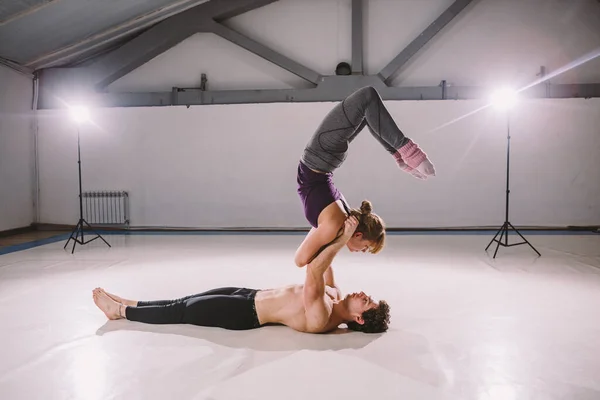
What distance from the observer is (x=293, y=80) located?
23.9 feet

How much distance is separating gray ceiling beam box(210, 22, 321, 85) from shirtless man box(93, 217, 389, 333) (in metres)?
5.06

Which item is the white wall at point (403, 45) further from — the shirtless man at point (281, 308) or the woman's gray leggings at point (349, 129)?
the shirtless man at point (281, 308)

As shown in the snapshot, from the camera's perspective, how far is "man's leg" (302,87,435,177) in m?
2.05

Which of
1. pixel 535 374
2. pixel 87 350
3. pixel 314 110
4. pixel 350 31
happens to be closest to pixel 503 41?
pixel 350 31

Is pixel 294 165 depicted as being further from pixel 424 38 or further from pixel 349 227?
pixel 349 227

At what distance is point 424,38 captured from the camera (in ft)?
22.9

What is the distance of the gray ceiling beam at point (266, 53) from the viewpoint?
7082 millimetres

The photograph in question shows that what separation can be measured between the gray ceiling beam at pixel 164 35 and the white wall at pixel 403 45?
0.16 m

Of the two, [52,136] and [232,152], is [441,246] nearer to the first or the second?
[232,152]

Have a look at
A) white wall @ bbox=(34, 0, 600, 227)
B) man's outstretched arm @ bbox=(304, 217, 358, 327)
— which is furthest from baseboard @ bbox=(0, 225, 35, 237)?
man's outstretched arm @ bbox=(304, 217, 358, 327)

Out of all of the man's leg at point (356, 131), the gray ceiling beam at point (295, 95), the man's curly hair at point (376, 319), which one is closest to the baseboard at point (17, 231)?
the gray ceiling beam at point (295, 95)

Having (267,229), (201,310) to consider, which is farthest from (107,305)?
(267,229)

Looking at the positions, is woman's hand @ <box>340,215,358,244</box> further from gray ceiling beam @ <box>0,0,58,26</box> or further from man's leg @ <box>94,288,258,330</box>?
gray ceiling beam @ <box>0,0,58,26</box>

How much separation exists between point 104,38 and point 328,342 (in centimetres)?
656
